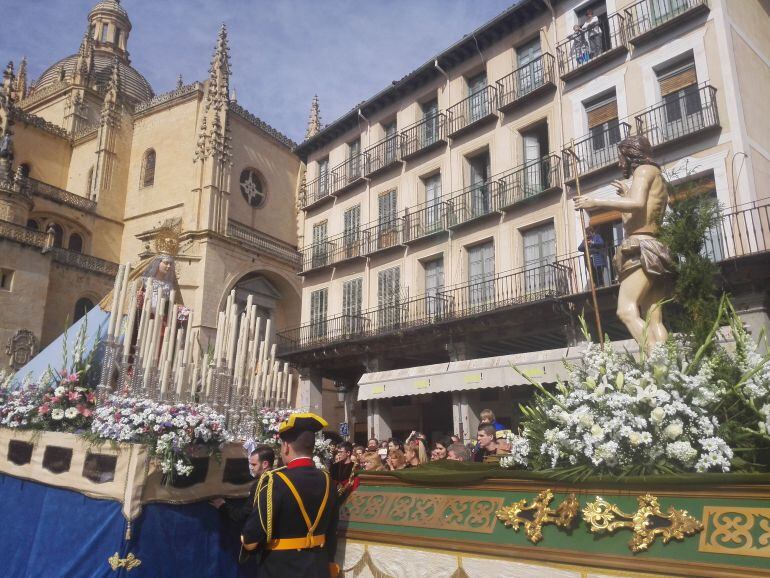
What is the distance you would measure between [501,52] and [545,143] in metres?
3.70

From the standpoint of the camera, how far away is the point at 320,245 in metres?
24.9

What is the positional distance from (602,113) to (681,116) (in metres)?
2.35

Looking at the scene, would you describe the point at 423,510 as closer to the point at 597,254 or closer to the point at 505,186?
the point at 597,254

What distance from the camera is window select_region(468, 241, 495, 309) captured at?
1788 cm

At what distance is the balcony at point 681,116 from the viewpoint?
14156 millimetres

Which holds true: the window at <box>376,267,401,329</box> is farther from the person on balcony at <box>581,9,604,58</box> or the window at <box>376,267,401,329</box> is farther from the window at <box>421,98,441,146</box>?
the person on balcony at <box>581,9,604,58</box>

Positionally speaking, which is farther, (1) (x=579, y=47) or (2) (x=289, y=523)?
(1) (x=579, y=47)

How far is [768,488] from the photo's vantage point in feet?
9.71

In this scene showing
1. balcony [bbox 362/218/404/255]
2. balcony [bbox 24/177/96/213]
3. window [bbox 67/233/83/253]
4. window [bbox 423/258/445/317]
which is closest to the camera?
window [bbox 423/258/445/317]

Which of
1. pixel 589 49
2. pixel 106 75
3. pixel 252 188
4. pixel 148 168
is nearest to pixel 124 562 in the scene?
pixel 589 49

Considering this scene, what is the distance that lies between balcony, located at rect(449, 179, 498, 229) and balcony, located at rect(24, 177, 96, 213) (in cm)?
2198

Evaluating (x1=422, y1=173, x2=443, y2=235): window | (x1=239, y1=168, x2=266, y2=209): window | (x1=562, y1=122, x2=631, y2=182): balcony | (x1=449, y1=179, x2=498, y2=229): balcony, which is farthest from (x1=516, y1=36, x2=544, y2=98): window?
(x1=239, y1=168, x2=266, y2=209): window

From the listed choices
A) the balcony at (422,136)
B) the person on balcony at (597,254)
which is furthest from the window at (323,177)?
the person on balcony at (597,254)

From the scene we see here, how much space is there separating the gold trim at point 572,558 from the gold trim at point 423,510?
0.10 m
